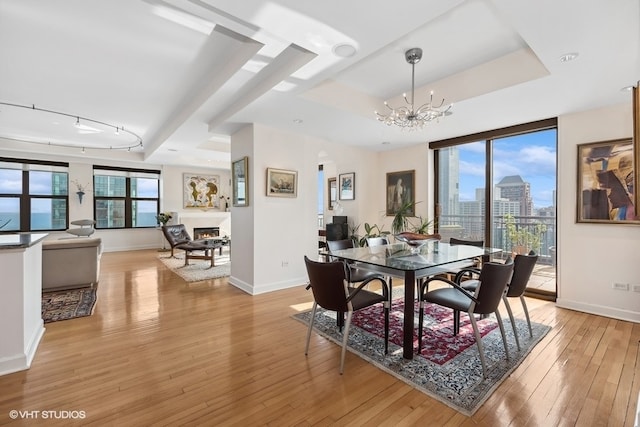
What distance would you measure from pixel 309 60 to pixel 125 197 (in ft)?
26.8

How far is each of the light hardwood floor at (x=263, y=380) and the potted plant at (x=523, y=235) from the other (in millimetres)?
1266

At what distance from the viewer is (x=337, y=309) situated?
7.52ft

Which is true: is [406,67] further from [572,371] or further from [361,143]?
[572,371]

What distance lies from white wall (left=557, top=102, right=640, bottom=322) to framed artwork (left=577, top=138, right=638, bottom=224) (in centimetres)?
7

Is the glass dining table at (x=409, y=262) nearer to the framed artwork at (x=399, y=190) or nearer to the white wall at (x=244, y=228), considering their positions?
the white wall at (x=244, y=228)

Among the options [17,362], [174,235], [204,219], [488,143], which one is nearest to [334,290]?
[17,362]

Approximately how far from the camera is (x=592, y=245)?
356 centimetres

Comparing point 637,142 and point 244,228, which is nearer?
point 637,142

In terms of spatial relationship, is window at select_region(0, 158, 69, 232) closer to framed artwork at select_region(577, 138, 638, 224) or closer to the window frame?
the window frame

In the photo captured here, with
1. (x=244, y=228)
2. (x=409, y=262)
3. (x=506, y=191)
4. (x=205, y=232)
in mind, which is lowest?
(x=205, y=232)

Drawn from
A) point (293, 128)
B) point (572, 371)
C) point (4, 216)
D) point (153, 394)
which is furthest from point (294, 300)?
point (4, 216)

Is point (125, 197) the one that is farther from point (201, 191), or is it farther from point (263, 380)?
point (263, 380)

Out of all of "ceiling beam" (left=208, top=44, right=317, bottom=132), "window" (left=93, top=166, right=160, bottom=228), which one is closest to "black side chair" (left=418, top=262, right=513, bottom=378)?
"ceiling beam" (left=208, top=44, right=317, bottom=132)

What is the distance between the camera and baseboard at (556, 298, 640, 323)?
3.25 metres
